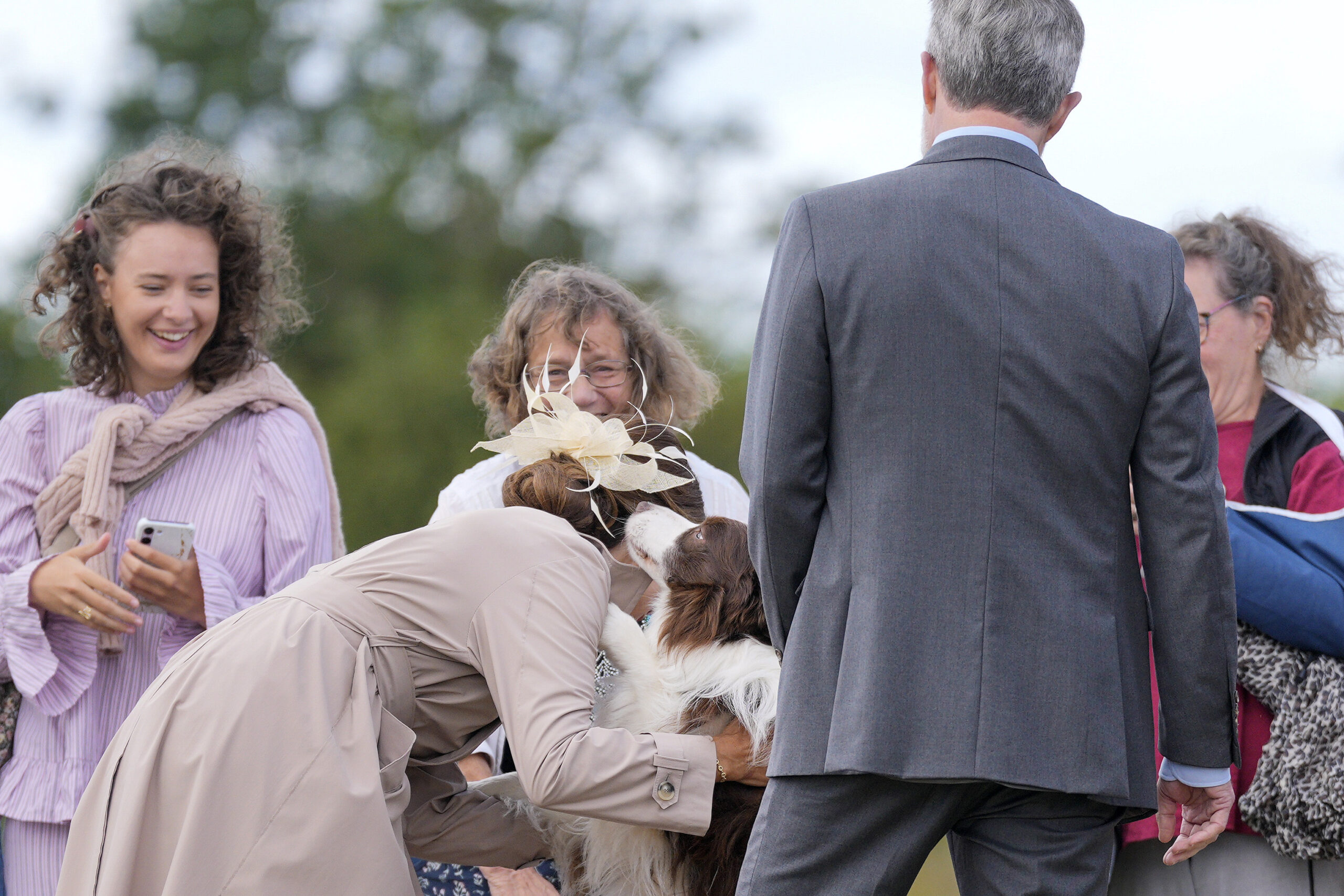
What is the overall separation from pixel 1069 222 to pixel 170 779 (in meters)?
1.97

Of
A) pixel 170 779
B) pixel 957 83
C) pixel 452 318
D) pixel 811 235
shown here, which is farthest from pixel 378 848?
pixel 452 318

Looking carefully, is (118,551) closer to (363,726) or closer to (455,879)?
(455,879)

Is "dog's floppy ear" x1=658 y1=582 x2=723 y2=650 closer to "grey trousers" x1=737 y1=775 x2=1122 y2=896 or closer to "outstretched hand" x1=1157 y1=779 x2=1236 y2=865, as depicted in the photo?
"grey trousers" x1=737 y1=775 x2=1122 y2=896

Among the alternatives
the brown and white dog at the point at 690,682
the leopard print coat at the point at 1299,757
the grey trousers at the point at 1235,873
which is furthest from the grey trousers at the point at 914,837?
the grey trousers at the point at 1235,873

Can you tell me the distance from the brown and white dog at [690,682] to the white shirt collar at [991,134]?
1063 millimetres

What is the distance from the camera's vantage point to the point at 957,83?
2477 millimetres

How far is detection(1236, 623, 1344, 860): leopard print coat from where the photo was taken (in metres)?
2.99

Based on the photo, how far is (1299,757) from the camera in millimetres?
3029

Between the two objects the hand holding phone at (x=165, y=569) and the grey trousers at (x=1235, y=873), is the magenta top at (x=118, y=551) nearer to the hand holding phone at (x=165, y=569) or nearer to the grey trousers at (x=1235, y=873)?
the hand holding phone at (x=165, y=569)

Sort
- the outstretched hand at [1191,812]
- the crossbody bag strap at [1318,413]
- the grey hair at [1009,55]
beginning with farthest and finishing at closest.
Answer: the crossbody bag strap at [1318,413] → the outstretched hand at [1191,812] → the grey hair at [1009,55]

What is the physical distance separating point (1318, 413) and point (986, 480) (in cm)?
156

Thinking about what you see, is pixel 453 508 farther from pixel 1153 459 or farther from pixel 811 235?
pixel 1153 459

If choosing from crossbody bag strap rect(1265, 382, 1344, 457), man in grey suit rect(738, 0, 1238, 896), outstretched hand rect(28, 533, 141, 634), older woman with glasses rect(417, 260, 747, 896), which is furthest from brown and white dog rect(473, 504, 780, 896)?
crossbody bag strap rect(1265, 382, 1344, 457)

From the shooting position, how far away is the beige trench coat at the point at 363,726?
257 centimetres
